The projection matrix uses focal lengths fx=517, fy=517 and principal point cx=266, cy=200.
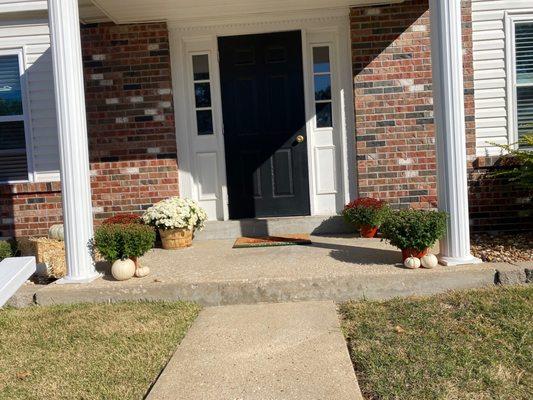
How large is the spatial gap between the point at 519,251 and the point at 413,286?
157 cm

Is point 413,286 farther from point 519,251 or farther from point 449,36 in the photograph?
point 449,36

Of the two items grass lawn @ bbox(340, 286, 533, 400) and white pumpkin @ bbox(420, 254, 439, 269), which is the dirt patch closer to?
white pumpkin @ bbox(420, 254, 439, 269)

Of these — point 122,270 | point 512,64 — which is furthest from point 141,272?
point 512,64

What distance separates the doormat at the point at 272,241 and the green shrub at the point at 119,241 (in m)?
1.48

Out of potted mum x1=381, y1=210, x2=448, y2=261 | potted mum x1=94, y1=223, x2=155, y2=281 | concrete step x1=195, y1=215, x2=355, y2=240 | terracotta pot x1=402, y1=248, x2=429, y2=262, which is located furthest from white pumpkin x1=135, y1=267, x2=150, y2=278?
terracotta pot x1=402, y1=248, x2=429, y2=262

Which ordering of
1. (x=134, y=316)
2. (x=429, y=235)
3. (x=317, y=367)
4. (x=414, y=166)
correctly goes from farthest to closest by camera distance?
1. (x=414, y=166)
2. (x=429, y=235)
3. (x=134, y=316)
4. (x=317, y=367)

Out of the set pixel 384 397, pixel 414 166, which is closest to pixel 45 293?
pixel 384 397

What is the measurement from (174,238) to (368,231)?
232 cm

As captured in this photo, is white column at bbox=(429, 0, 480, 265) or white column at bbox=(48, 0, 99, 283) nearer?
white column at bbox=(429, 0, 480, 265)

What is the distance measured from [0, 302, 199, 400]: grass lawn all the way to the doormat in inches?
68.6

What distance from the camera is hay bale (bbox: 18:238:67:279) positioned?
565 centimetres

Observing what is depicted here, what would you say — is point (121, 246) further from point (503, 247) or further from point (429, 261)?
point (503, 247)

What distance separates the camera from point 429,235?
4656mm

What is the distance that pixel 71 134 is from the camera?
4.82 metres
